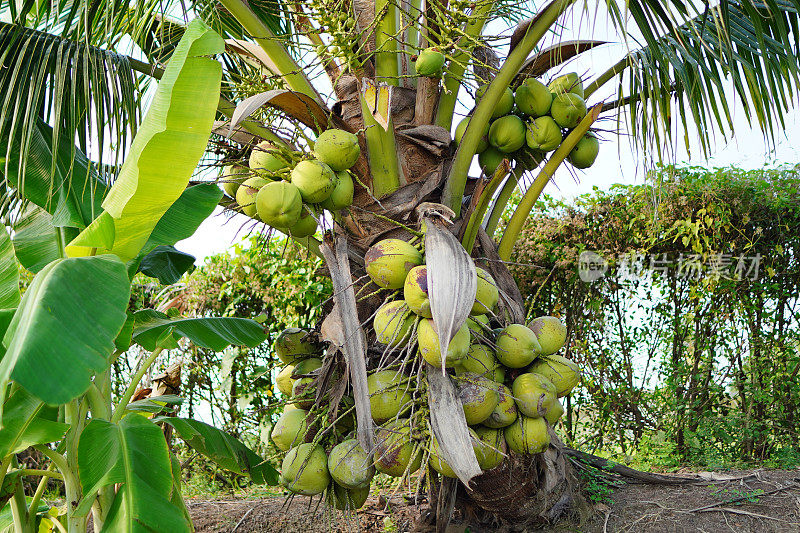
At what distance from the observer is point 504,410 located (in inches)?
88.8

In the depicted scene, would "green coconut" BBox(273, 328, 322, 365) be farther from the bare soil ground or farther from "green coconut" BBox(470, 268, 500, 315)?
"green coconut" BBox(470, 268, 500, 315)

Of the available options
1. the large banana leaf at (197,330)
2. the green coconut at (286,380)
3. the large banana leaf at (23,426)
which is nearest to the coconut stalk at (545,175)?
the green coconut at (286,380)

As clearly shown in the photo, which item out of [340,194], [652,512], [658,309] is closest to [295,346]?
[340,194]

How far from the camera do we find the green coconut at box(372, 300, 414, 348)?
2.10 meters

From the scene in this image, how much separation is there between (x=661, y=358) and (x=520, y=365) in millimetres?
3529

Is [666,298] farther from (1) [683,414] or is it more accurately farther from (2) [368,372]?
(2) [368,372]

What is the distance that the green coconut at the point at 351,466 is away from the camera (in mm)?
2256

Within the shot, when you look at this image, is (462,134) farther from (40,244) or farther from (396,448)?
(40,244)

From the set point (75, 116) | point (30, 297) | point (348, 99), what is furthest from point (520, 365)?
point (75, 116)

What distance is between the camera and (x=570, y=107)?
2676 millimetres

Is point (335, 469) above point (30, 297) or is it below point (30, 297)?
below

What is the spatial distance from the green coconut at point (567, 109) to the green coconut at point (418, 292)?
112 cm

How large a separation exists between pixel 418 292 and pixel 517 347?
0.51m

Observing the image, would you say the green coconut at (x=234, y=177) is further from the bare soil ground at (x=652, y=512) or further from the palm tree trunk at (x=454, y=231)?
the bare soil ground at (x=652, y=512)
